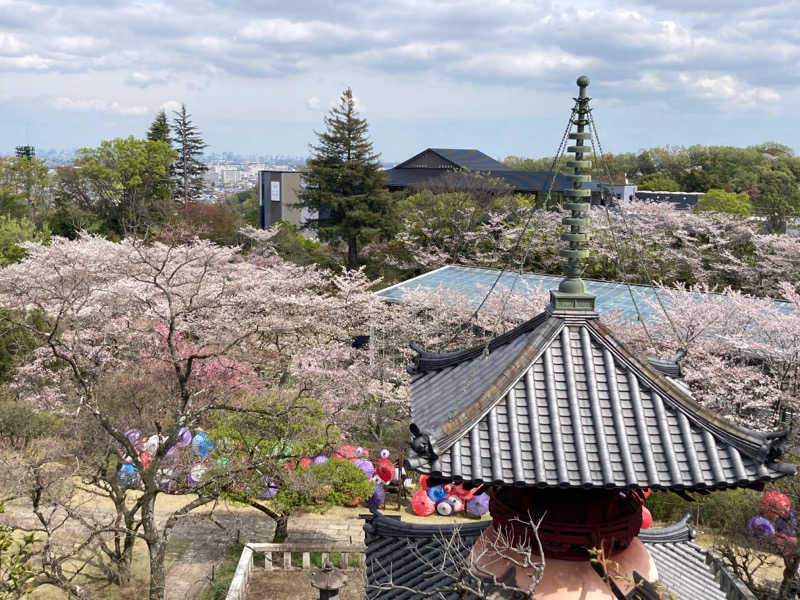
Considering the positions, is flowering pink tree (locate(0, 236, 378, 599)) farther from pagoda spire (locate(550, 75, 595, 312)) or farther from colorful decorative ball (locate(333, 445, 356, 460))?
pagoda spire (locate(550, 75, 595, 312))

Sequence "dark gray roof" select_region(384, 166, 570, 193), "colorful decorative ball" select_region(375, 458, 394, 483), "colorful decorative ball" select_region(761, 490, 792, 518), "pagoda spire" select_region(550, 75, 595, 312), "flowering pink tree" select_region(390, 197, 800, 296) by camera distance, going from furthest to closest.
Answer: "dark gray roof" select_region(384, 166, 570, 193), "flowering pink tree" select_region(390, 197, 800, 296), "colorful decorative ball" select_region(375, 458, 394, 483), "colorful decorative ball" select_region(761, 490, 792, 518), "pagoda spire" select_region(550, 75, 595, 312)

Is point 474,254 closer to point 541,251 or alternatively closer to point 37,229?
point 541,251

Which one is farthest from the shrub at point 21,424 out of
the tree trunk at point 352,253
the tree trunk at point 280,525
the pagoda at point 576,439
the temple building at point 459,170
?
the temple building at point 459,170

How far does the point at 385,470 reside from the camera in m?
18.2

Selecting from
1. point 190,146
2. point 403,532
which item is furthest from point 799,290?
point 190,146

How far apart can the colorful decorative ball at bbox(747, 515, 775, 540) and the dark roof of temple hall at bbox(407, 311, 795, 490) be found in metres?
11.4

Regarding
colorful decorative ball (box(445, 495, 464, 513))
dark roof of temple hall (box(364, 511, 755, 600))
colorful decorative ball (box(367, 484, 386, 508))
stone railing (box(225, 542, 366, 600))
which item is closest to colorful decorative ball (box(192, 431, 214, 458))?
stone railing (box(225, 542, 366, 600))

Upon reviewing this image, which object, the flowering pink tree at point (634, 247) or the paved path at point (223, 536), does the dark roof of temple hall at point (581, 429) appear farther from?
the flowering pink tree at point (634, 247)

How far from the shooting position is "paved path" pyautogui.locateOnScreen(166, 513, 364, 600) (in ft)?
45.7

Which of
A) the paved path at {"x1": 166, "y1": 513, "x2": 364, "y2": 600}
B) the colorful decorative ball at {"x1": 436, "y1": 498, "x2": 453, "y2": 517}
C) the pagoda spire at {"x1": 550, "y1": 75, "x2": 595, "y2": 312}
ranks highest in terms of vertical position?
the pagoda spire at {"x1": 550, "y1": 75, "x2": 595, "y2": 312}

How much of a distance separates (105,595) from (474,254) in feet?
76.6

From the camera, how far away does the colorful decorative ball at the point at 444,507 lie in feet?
55.8

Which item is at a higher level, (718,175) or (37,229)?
(718,175)

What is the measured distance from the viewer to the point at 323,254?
127 feet
